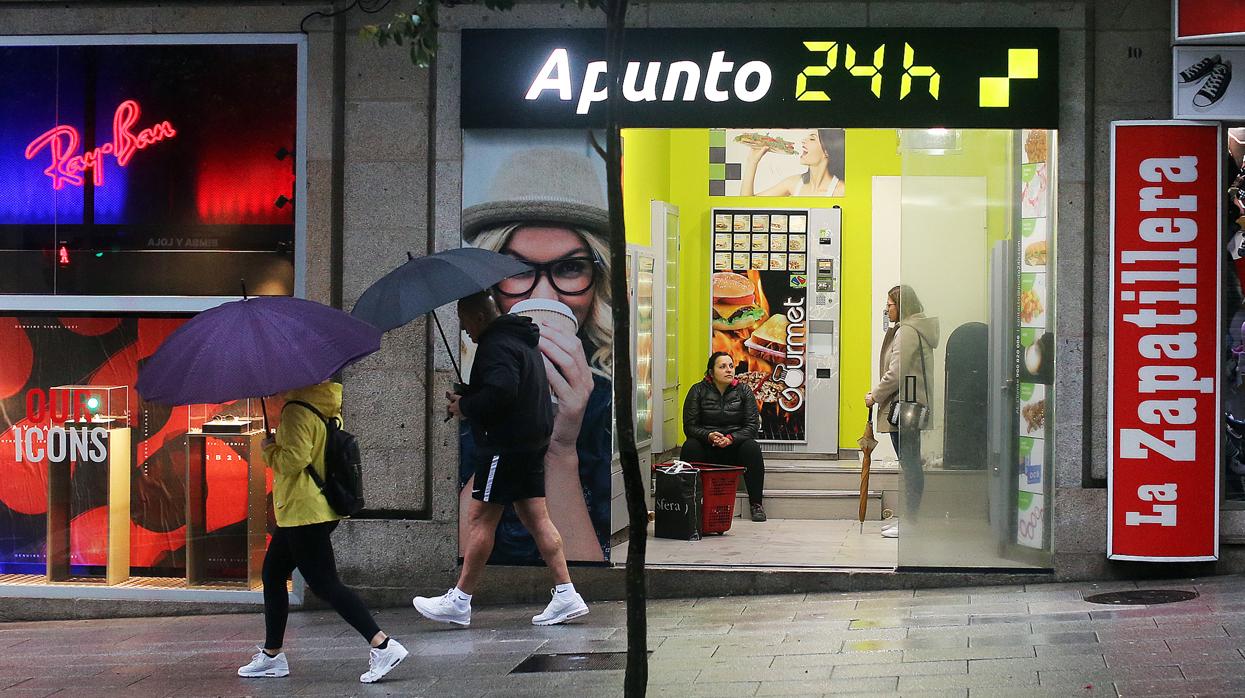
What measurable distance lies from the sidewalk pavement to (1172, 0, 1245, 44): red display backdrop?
3.16m

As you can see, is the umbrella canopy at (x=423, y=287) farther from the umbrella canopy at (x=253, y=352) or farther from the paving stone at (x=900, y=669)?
the paving stone at (x=900, y=669)

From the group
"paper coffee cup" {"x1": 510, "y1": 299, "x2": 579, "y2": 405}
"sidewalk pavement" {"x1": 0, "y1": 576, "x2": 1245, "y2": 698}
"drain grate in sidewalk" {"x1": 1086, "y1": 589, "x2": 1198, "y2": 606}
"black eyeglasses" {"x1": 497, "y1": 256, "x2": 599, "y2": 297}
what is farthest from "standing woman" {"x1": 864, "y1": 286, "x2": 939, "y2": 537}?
"paper coffee cup" {"x1": 510, "y1": 299, "x2": 579, "y2": 405}

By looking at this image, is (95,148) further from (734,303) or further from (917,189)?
(734,303)

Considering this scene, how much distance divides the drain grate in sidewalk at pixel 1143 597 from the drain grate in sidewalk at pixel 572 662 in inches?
112

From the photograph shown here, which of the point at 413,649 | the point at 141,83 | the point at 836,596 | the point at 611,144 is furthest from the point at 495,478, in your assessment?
the point at 141,83

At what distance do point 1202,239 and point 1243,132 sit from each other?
2.30ft

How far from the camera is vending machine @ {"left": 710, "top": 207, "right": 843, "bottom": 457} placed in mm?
13000

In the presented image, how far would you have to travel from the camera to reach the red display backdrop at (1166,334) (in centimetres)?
848

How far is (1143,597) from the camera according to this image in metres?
8.16

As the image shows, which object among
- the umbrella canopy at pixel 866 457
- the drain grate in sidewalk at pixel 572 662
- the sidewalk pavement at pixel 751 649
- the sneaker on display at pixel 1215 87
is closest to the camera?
the sidewalk pavement at pixel 751 649

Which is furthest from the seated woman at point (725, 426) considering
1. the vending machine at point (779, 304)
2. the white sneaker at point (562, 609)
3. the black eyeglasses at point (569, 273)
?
the white sneaker at point (562, 609)

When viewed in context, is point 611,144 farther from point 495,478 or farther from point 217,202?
point 217,202

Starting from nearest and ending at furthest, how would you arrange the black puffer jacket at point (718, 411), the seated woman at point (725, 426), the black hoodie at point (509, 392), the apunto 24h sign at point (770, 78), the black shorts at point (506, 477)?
1. the black hoodie at point (509, 392)
2. the black shorts at point (506, 477)
3. the apunto 24h sign at point (770, 78)
4. the seated woman at point (725, 426)
5. the black puffer jacket at point (718, 411)

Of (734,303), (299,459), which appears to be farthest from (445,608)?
(734,303)
